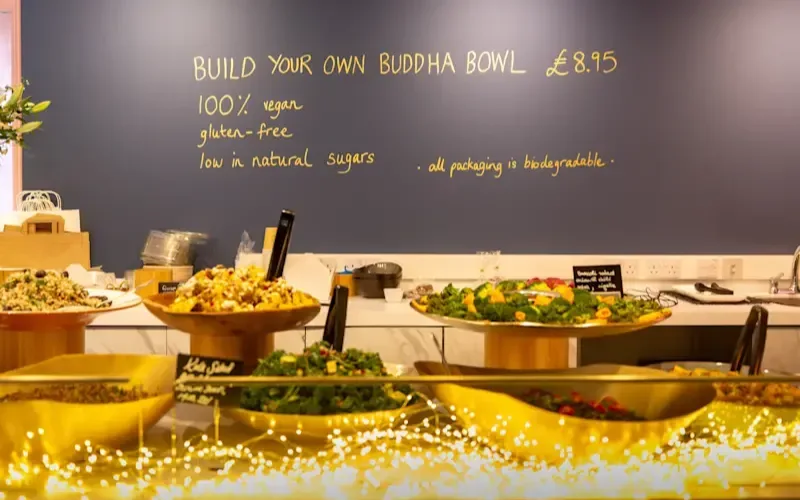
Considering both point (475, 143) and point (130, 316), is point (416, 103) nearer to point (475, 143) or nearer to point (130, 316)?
point (475, 143)

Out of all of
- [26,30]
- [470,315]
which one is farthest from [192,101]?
Result: [470,315]

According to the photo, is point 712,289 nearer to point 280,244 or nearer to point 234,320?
point 280,244

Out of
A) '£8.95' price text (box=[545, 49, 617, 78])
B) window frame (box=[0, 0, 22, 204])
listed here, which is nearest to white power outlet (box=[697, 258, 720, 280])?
'£8.95' price text (box=[545, 49, 617, 78])

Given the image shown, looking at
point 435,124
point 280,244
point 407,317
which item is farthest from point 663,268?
point 280,244

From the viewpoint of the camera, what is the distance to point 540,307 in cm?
172

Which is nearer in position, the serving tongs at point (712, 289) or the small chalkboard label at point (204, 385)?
the small chalkboard label at point (204, 385)

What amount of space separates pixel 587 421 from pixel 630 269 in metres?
2.96

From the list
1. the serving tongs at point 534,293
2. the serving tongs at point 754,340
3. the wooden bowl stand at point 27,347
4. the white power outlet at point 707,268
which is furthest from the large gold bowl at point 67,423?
the white power outlet at point 707,268

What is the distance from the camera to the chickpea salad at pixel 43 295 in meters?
1.59

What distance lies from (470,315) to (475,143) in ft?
7.75

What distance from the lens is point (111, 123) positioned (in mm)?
3891

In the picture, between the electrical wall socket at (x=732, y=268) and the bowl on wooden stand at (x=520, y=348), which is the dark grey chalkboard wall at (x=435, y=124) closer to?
the electrical wall socket at (x=732, y=268)

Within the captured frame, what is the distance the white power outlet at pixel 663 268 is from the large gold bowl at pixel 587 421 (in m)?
2.88

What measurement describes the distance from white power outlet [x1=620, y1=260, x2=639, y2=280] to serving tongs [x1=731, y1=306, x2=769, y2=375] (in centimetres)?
246
